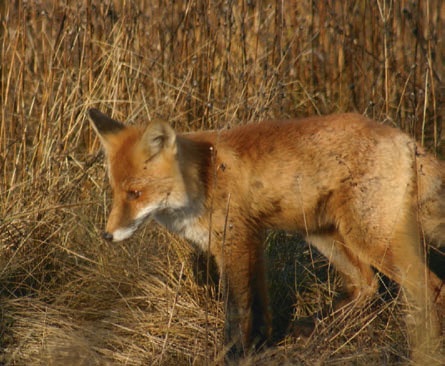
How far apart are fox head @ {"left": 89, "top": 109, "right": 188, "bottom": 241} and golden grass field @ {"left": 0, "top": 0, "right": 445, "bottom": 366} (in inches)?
21.6

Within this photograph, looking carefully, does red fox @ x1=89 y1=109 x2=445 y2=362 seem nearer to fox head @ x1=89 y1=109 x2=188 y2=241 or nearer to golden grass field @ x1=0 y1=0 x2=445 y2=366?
fox head @ x1=89 y1=109 x2=188 y2=241

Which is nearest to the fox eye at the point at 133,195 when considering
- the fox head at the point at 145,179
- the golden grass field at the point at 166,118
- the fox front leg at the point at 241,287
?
the fox head at the point at 145,179

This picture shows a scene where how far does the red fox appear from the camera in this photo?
149 inches

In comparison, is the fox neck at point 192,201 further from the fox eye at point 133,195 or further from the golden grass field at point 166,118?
the golden grass field at point 166,118

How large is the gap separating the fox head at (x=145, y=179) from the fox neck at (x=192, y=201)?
0.15 feet

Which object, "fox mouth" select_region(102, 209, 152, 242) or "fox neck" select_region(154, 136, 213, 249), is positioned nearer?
"fox mouth" select_region(102, 209, 152, 242)

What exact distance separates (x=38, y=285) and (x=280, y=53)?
7.81ft

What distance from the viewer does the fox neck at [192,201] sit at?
12.9 ft

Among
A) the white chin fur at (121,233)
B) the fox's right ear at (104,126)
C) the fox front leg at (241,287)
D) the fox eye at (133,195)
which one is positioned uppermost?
the fox's right ear at (104,126)

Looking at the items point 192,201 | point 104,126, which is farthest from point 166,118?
point 192,201

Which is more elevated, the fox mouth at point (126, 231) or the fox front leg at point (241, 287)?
the fox mouth at point (126, 231)

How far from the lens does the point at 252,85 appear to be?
17.7ft

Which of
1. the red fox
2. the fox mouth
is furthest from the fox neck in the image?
the fox mouth

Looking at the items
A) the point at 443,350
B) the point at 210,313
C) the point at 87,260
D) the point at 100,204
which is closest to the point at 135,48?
the point at 100,204
